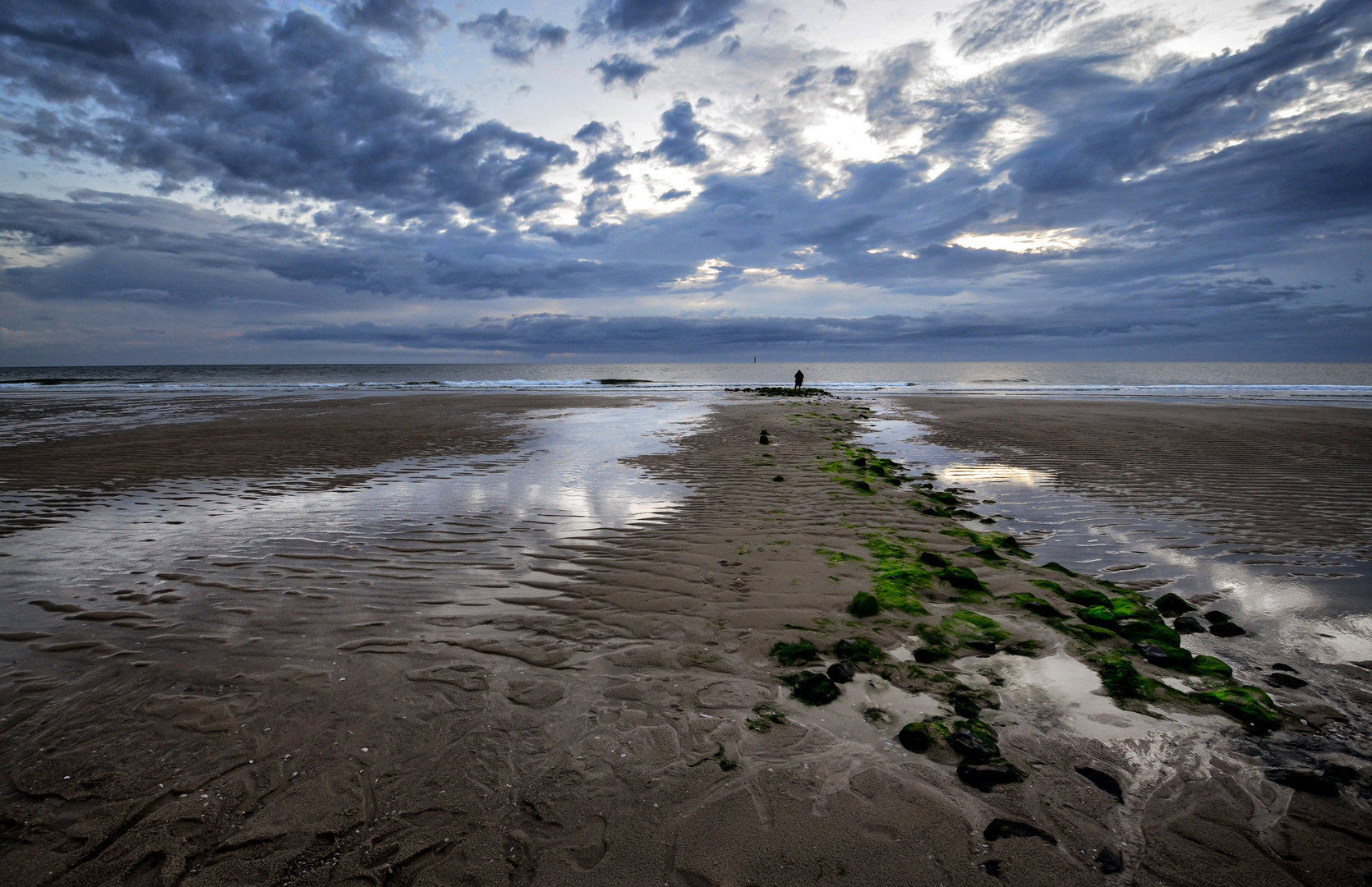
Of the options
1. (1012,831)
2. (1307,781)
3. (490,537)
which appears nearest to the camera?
(1012,831)

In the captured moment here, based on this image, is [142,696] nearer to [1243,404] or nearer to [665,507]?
[665,507]

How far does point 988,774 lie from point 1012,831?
0.38 metres

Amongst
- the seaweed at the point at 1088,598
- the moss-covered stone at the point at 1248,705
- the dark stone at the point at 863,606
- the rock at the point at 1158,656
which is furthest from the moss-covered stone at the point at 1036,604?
the dark stone at the point at 863,606

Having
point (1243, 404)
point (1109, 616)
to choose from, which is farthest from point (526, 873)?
point (1243, 404)

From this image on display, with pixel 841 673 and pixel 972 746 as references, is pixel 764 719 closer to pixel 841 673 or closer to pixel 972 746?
pixel 841 673

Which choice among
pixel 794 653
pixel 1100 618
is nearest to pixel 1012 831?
pixel 794 653

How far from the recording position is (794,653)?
463cm

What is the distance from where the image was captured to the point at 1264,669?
14.6 feet

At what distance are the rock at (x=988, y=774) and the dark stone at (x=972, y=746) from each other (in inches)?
2.5

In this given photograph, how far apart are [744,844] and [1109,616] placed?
4.33 meters

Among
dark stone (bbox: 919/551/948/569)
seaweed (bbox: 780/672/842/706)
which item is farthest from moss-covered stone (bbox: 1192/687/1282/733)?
dark stone (bbox: 919/551/948/569)

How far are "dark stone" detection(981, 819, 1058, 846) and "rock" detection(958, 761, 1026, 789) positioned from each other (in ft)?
0.78

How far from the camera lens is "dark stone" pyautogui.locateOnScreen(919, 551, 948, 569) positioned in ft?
21.9

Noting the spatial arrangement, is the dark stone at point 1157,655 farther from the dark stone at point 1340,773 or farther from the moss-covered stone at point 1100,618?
the dark stone at point 1340,773
